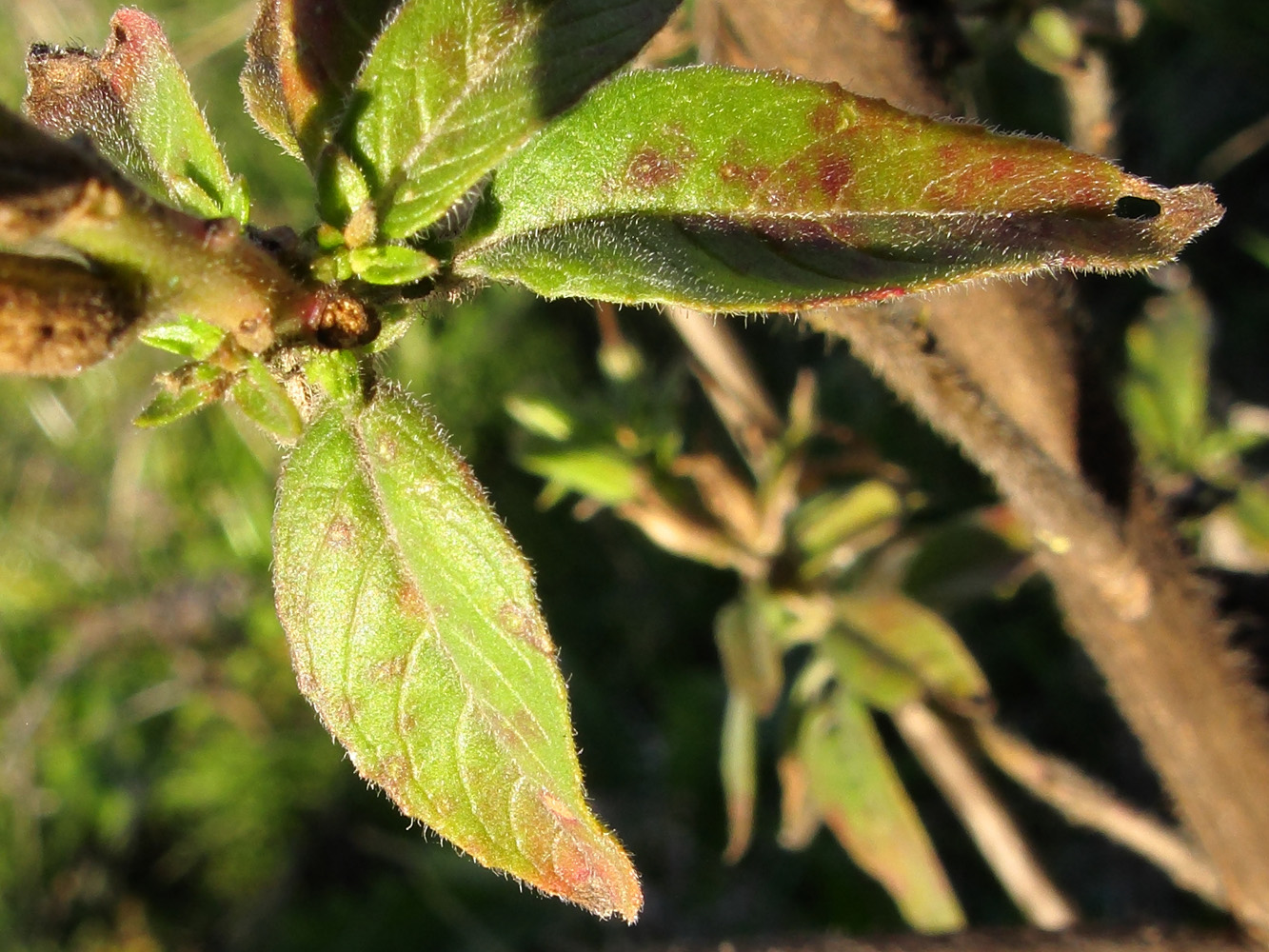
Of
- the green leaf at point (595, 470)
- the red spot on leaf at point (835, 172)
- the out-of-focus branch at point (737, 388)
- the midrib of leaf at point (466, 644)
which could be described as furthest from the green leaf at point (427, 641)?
the out-of-focus branch at point (737, 388)

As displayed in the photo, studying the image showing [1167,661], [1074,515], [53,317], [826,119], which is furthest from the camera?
[1167,661]

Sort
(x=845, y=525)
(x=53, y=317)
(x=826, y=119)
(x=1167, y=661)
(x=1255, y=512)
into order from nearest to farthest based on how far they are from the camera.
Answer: (x=53, y=317), (x=826, y=119), (x=1167, y=661), (x=1255, y=512), (x=845, y=525)

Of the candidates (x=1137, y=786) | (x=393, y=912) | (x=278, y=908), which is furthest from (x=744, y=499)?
(x=278, y=908)

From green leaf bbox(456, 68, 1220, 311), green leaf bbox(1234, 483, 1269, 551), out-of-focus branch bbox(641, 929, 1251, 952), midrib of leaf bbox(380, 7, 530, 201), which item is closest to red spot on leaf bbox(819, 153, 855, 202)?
green leaf bbox(456, 68, 1220, 311)

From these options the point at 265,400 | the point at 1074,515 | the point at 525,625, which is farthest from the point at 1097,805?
the point at 265,400

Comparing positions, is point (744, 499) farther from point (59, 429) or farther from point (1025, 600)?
point (59, 429)

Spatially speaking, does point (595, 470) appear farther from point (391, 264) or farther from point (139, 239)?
point (139, 239)

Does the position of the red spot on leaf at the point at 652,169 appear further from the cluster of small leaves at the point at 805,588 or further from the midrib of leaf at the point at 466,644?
the cluster of small leaves at the point at 805,588
